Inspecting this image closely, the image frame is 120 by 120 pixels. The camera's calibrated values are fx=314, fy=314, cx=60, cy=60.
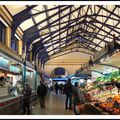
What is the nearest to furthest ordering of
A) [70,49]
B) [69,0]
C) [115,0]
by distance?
[115,0] < [69,0] < [70,49]

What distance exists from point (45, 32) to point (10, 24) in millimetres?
8651

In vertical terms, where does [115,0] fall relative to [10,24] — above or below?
below

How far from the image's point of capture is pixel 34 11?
1753cm

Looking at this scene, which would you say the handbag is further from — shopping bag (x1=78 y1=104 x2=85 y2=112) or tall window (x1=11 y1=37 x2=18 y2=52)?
tall window (x1=11 y1=37 x2=18 y2=52)

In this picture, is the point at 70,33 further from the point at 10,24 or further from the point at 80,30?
the point at 10,24

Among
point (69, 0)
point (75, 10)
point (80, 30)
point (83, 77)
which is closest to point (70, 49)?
point (83, 77)

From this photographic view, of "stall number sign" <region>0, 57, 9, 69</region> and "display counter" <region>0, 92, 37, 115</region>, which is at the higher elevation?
"stall number sign" <region>0, 57, 9, 69</region>

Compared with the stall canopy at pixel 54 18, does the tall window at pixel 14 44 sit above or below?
below

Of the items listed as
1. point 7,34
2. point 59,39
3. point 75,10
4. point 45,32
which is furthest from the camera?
point 59,39

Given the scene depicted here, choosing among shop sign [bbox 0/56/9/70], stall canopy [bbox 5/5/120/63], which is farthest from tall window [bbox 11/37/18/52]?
shop sign [bbox 0/56/9/70]

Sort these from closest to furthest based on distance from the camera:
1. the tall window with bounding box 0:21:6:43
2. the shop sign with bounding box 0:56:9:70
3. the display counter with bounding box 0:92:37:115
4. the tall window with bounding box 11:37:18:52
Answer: the display counter with bounding box 0:92:37:115 → the shop sign with bounding box 0:56:9:70 → the tall window with bounding box 0:21:6:43 → the tall window with bounding box 11:37:18:52

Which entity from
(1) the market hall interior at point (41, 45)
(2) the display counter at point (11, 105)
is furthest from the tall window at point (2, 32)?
(2) the display counter at point (11, 105)

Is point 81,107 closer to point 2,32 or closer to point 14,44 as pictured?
point 2,32

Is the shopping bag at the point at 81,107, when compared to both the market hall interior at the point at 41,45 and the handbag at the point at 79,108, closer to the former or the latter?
the handbag at the point at 79,108
